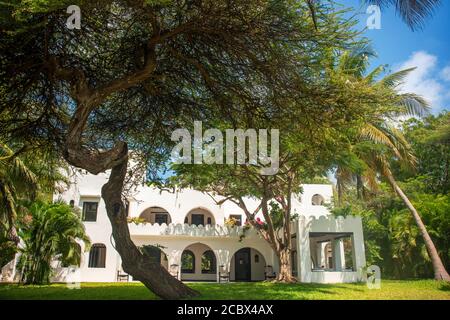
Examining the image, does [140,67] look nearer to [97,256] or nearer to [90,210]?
[90,210]

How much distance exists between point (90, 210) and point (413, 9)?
23.6 meters

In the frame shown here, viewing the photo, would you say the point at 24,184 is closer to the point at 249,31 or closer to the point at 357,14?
the point at 249,31

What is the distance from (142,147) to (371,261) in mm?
19694

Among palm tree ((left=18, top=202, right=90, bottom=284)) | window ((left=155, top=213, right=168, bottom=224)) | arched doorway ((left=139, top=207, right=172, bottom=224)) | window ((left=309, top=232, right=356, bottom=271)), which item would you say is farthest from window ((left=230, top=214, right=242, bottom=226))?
palm tree ((left=18, top=202, right=90, bottom=284))

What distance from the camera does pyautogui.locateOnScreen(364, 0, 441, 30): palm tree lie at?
6637mm

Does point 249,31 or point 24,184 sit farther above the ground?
point 249,31

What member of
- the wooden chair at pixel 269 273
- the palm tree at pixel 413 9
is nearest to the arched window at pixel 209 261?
the wooden chair at pixel 269 273

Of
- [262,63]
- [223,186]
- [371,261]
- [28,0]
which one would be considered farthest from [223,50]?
→ [371,261]

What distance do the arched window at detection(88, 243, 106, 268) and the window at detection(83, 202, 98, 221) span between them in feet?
5.72

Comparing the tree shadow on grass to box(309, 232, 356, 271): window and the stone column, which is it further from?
the stone column

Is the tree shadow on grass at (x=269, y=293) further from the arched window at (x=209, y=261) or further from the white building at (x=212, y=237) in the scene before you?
the arched window at (x=209, y=261)

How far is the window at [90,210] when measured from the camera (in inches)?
1037

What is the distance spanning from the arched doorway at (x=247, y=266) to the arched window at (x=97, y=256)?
9.97 metres

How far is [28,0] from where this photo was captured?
5395mm
